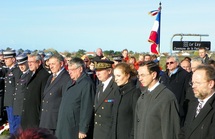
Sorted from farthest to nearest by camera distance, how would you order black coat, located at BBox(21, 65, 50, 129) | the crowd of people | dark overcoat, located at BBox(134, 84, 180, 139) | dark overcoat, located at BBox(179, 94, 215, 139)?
black coat, located at BBox(21, 65, 50, 129), dark overcoat, located at BBox(134, 84, 180, 139), the crowd of people, dark overcoat, located at BBox(179, 94, 215, 139)

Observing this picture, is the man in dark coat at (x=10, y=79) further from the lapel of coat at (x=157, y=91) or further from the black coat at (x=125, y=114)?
the lapel of coat at (x=157, y=91)

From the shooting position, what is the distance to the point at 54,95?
23.8ft

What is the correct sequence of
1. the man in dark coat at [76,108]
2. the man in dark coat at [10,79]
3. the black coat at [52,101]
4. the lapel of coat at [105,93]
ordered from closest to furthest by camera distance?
the lapel of coat at [105,93]
the man in dark coat at [76,108]
the black coat at [52,101]
the man in dark coat at [10,79]

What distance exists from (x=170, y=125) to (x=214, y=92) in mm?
672

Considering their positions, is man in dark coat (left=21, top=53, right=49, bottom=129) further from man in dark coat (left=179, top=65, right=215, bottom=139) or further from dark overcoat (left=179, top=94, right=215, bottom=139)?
dark overcoat (left=179, top=94, right=215, bottom=139)

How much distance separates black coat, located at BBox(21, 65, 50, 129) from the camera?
25.8 feet

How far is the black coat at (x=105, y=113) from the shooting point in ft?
19.7

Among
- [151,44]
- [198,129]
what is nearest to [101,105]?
[198,129]

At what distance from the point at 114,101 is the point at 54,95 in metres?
1.67

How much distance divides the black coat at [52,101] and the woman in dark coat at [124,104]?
173 cm

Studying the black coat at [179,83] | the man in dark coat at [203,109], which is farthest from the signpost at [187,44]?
the man in dark coat at [203,109]

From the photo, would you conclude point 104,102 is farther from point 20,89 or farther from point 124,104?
point 20,89

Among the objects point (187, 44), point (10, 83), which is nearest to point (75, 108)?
point (10, 83)

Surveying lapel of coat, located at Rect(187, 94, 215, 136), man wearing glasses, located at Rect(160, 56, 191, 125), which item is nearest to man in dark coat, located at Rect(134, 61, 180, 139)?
lapel of coat, located at Rect(187, 94, 215, 136)
